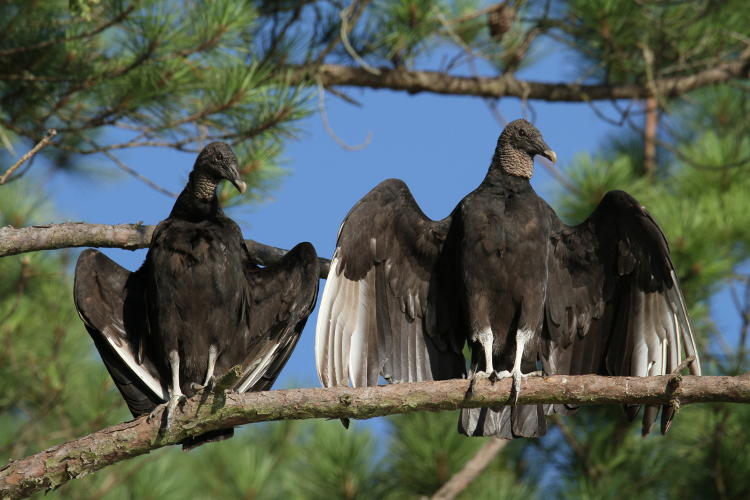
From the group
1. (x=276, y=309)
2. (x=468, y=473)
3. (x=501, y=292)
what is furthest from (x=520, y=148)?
(x=468, y=473)

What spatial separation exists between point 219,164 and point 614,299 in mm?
1641

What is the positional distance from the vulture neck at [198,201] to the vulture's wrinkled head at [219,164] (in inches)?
0.9

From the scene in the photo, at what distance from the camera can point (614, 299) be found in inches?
171

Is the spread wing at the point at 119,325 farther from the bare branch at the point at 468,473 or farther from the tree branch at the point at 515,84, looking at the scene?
the bare branch at the point at 468,473

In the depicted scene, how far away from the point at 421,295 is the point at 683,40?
297cm

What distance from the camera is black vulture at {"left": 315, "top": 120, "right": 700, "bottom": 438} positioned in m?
4.07

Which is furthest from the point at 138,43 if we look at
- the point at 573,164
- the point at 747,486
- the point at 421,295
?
the point at 747,486

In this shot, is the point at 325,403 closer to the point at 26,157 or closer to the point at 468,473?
the point at 26,157

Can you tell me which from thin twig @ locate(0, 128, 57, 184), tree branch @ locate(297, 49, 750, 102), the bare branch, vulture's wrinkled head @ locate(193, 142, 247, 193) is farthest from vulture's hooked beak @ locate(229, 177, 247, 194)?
the bare branch

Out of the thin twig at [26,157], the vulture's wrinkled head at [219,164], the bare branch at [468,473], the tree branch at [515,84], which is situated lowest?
the bare branch at [468,473]

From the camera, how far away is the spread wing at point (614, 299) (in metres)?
4.14

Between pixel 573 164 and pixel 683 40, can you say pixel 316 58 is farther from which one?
pixel 683 40

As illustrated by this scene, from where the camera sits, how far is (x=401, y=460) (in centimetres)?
607

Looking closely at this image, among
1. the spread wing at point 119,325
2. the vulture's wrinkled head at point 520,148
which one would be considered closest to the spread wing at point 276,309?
the spread wing at point 119,325
